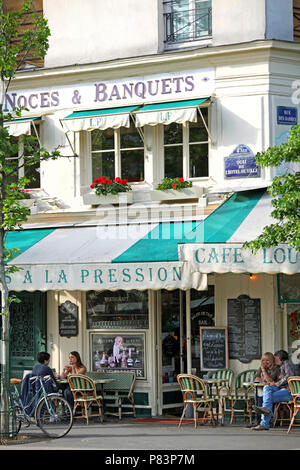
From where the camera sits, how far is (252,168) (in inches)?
638

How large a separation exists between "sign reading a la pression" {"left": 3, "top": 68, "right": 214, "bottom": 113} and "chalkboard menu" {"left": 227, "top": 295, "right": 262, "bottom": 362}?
154 inches

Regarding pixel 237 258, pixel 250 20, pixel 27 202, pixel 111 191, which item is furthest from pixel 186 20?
pixel 237 258

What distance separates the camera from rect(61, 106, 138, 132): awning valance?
55.6 ft

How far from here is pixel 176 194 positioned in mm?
16703

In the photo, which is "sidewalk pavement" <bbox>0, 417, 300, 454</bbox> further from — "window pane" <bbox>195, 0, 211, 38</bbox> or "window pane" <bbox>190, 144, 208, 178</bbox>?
"window pane" <bbox>195, 0, 211, 38</bbox>

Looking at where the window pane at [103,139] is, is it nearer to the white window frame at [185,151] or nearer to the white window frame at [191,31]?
the white window frame at [185,151]

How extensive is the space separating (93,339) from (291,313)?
3942 millimetres

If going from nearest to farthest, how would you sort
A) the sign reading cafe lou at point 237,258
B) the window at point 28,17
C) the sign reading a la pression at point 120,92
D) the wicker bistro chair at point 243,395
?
the sign reading cafe lou at point 237,258 → the wicker bistro chair at point 243,395 → the sign reading a la pression at point 120,92 → the window at point 28,17

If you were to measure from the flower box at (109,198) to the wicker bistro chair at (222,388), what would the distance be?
363cm

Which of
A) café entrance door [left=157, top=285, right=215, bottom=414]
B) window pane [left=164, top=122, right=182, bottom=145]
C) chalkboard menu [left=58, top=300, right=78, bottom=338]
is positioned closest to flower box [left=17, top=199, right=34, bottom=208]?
chalkboard menu [left=58, top=300, right=78, bottom=338]

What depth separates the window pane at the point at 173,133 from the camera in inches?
679

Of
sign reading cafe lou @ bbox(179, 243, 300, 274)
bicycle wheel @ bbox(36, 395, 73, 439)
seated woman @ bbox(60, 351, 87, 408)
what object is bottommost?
bicycle wheel @ bbox(36, 395, 73, 439)

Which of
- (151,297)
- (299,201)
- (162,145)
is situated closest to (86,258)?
(151,297)

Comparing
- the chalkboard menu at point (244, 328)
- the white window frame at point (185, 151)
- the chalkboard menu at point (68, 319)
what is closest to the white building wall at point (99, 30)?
the white window frame at point (185, 151)
